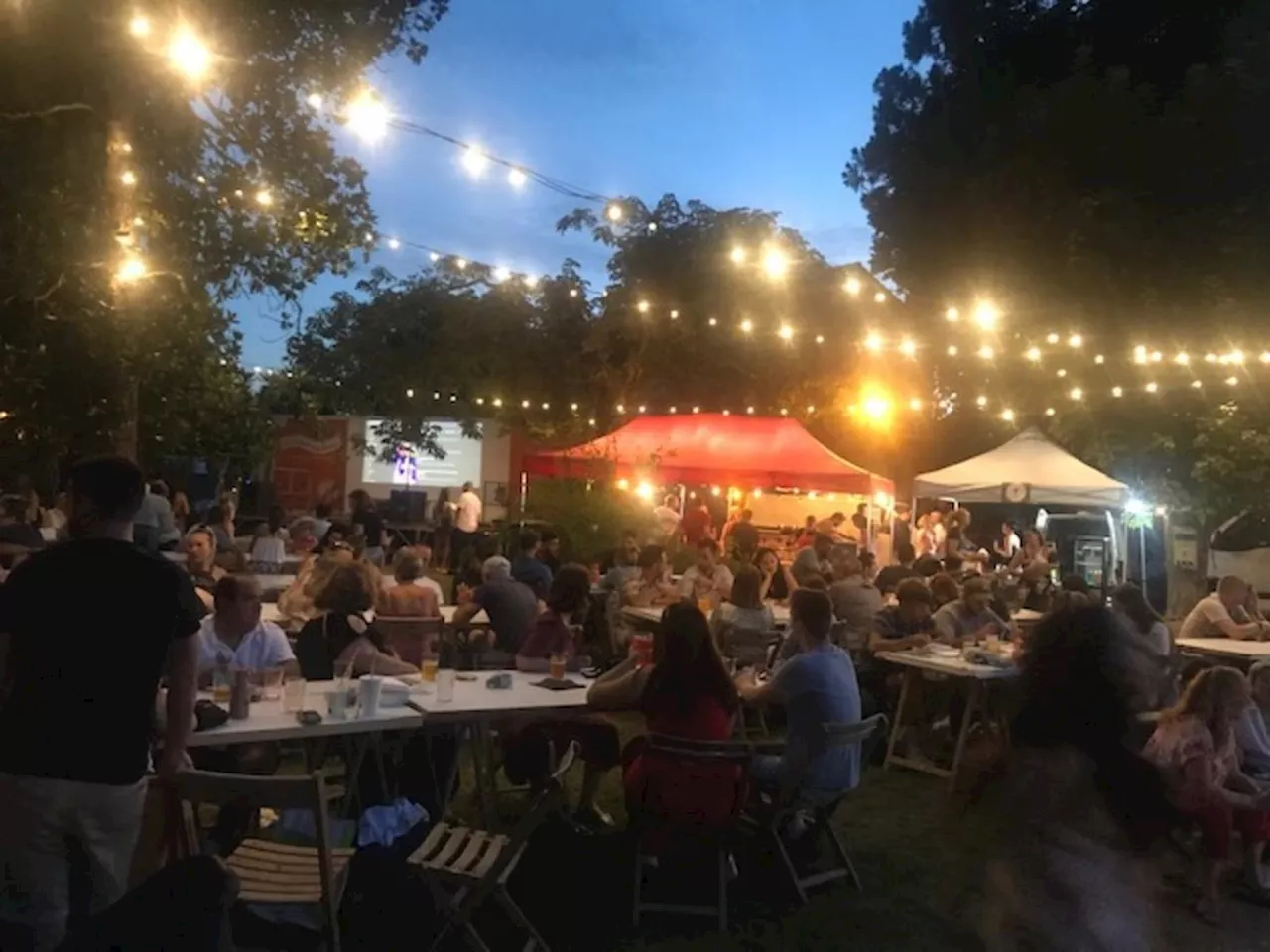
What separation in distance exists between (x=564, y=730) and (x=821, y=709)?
120 cm

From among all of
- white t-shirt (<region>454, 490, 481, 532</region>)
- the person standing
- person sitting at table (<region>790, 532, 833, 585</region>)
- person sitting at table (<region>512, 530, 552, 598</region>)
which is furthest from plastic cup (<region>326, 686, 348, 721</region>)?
white t-shirt (<region>454, 490, 481, 532</region>)

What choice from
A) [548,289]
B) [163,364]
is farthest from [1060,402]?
[163,364]

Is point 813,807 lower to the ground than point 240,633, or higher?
lower

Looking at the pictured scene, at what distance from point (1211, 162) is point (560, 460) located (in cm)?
822

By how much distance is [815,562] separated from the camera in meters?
9.34

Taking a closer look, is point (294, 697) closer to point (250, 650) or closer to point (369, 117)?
point (250, 650)

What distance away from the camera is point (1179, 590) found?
15.3 meters

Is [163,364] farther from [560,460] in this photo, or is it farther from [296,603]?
[560,460]

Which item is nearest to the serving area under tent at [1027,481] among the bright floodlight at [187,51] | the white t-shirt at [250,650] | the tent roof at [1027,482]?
the tent roof at [1027,482]

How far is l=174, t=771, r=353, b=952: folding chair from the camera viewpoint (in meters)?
2.99

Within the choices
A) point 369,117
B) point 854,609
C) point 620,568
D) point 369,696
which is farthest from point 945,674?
point 369,117

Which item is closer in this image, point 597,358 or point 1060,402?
point 1060,402

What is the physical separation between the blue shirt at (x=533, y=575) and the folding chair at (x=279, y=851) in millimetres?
4530

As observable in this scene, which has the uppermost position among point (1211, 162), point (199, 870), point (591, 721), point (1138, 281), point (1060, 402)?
point (1211, 162)
